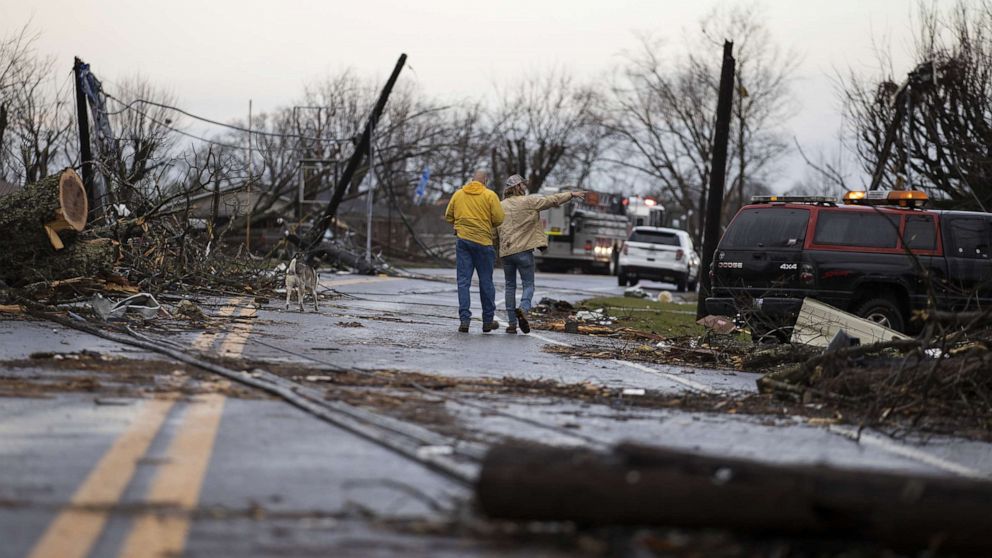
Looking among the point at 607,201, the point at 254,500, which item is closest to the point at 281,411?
the point at 254,500

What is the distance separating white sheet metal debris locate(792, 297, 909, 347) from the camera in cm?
1320

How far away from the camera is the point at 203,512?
14.7 feet

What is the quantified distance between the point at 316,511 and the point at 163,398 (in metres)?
3.05

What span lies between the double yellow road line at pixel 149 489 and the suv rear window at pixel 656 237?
30404 mm

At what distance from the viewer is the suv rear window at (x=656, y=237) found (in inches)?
1460

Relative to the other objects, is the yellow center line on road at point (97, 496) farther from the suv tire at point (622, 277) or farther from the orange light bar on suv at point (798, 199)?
the suv tire at point (622, 277)

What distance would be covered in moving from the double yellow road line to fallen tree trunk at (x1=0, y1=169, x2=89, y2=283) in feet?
25.1

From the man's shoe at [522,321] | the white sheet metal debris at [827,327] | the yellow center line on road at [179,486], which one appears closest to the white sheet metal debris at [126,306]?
the man's shoe at [522,321]

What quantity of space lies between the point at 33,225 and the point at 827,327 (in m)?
8.30

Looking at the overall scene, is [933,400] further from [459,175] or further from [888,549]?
[459,175]

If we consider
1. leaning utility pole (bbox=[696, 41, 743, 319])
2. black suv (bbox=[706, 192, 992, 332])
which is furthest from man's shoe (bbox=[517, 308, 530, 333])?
leaning utility pole (bbox=[696, 41, 743, 319])

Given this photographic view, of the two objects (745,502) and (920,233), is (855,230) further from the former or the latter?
(745,502)

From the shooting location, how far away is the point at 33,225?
46.6ft

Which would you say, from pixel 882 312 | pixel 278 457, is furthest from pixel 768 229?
pixel 278 457
